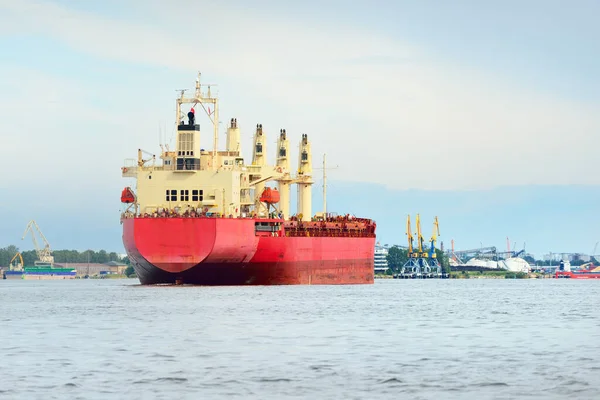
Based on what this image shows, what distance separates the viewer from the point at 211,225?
74188mm

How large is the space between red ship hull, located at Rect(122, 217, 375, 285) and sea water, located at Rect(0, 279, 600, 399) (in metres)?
19.4

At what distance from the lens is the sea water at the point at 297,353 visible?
25812mm

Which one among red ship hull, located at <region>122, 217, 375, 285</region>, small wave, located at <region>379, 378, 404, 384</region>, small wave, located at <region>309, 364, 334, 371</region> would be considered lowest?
small wave, located at <region>379, 378, 404, 384</region>

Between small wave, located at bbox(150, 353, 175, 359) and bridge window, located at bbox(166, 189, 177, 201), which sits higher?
bridge window, located at bbox(166, 189, 177, 201)

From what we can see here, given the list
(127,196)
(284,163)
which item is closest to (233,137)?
(284,163)

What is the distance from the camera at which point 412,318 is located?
4750 centimetres

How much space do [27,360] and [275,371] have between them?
7.02m

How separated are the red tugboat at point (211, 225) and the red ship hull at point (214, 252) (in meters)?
0.06

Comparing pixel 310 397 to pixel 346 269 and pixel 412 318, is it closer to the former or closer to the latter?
pixel 412 318

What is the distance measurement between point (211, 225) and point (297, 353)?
4196cm

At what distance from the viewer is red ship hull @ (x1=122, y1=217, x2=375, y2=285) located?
73750 millimetres

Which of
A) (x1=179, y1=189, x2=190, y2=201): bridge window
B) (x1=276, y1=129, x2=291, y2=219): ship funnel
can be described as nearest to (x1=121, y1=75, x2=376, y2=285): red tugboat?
(x1=179, y1=189, x2=190, y2=201): bridge window

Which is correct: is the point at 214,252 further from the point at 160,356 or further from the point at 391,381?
the point at 391,381

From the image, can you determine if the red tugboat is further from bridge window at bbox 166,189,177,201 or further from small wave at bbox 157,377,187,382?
small wave at bbox 157,377,187,382
